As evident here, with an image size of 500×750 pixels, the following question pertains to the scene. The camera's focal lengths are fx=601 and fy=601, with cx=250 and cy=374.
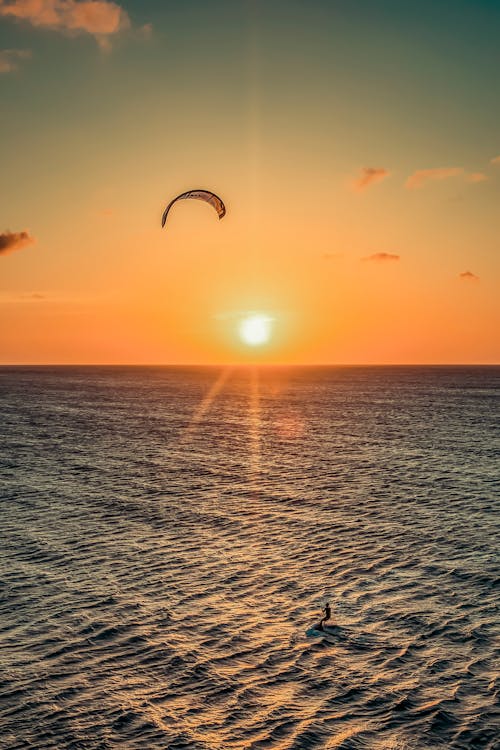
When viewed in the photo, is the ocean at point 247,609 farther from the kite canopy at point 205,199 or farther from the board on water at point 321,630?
the kite canopy at point 205,199

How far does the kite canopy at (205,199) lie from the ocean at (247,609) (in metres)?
19.7

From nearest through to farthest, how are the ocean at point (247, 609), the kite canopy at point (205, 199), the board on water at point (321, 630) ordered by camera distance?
the ocean at point (247, 609) → the board on water at point (321, 630) → the kite canopy at point (205, 199)

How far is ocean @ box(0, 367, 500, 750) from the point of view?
47.4ft

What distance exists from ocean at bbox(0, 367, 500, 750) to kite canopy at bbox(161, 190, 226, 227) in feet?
64.8

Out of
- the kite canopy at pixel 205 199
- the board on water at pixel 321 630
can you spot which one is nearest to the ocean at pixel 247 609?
the board on water at pixel 321 630

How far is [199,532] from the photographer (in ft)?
101

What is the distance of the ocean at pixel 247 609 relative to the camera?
47.4 feet

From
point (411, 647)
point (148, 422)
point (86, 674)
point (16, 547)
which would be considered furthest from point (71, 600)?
point (148, 422)

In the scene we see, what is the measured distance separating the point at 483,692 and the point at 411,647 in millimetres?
2745

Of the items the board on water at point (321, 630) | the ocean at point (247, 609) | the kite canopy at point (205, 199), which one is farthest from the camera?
the kite canopy at point (205, 199)

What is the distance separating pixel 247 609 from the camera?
20.9 m

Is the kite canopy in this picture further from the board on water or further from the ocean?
the board on water

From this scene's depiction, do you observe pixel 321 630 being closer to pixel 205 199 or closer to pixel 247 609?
pixel 247 609

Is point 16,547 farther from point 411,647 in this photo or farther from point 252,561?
point 411,647
